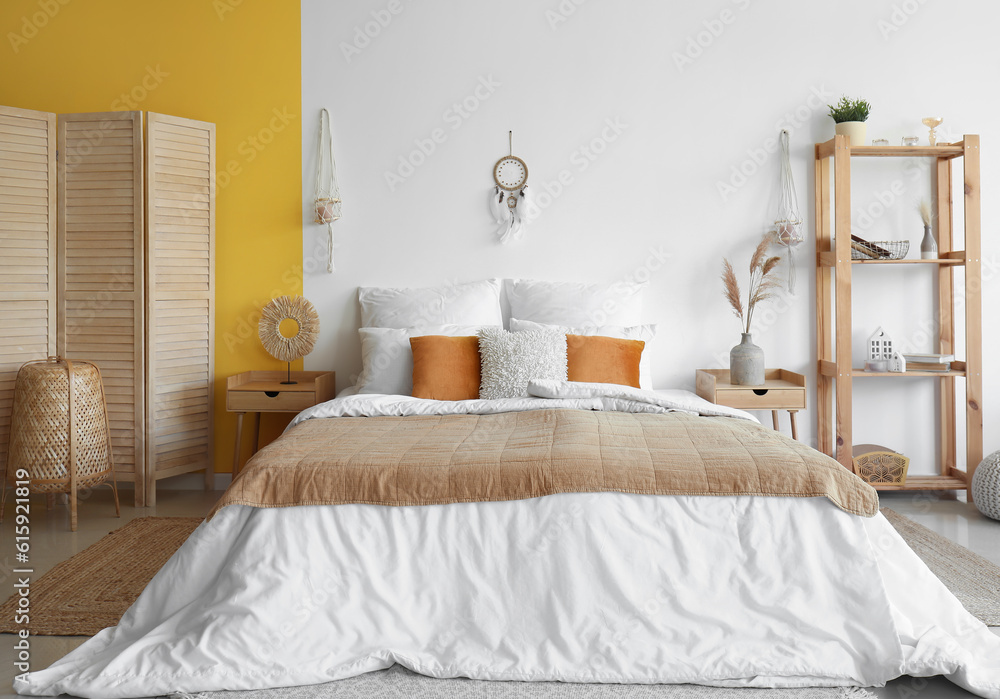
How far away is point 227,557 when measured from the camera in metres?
2.17

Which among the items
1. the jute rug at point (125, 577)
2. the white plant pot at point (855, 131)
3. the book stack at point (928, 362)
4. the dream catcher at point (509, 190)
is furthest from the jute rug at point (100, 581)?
the white plant pot at point (855, 131)

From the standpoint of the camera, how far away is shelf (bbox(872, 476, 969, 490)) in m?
3.80

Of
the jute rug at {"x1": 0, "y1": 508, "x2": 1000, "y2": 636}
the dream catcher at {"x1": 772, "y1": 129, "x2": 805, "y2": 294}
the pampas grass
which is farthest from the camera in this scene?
the dream catcher at {"x1": 772, "y1": 129, "x2": 805, "y2": 294}

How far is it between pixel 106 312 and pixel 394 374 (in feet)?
4.90

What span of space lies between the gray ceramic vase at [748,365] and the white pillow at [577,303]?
0.53 metres

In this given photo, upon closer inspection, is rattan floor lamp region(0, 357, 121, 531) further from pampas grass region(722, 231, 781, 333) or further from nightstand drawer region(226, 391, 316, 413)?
pampas grass region(722, 231, 781, 333)

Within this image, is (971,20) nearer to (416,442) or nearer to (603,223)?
(603,223)

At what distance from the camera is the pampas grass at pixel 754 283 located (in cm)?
387

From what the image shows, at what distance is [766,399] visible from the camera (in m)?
3.66

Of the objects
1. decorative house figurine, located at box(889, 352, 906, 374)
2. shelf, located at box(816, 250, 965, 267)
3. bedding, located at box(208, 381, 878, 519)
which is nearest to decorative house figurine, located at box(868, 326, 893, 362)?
decorative house figurine, located at box(889, 352, 906, 374)

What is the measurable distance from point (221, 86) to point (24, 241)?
4.17 ft

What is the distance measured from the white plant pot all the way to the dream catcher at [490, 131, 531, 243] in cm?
161
